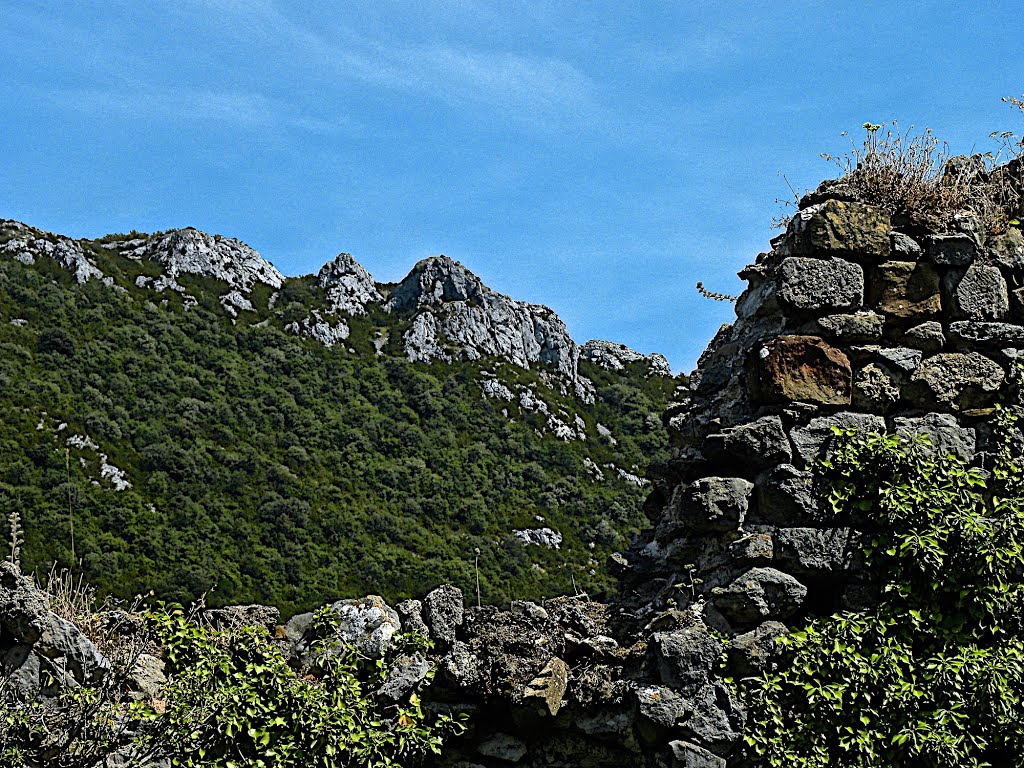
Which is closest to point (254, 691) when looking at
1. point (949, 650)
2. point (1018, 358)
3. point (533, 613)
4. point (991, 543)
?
point (533, 613)

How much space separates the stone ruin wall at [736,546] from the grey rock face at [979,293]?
0.01 m

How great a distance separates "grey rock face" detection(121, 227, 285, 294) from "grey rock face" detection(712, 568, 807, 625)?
52.5m

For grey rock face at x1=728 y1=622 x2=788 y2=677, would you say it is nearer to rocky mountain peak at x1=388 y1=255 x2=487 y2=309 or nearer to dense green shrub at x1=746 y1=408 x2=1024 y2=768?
dense green shrub at x1=746 y1=408 x2=1024 y2=768

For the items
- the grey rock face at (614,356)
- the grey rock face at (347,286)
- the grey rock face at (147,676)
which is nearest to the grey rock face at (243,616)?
the grey rock face at (147,676)

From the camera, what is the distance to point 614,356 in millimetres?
49688

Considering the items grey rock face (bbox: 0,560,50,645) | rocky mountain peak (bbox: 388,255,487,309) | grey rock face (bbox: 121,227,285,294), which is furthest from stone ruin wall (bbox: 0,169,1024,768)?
grey rock face (bbox: 121,227,285,294)

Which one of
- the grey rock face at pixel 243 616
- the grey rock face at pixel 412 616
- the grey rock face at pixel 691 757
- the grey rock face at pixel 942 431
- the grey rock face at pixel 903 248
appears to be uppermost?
the grey rock face at pixel 903 248

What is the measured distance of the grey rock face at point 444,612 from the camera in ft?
16.2

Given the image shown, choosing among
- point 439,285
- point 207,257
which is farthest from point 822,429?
point 207,257

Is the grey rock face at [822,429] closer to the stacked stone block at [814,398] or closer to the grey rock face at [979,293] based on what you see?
the stacked stone block at [814,398]

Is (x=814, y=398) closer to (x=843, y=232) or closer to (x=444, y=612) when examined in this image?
(x=843, y=232)

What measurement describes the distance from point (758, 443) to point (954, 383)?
1157 millimetres

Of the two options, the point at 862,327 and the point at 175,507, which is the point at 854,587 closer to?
the point at 862,327

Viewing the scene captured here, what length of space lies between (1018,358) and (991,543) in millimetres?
1218
